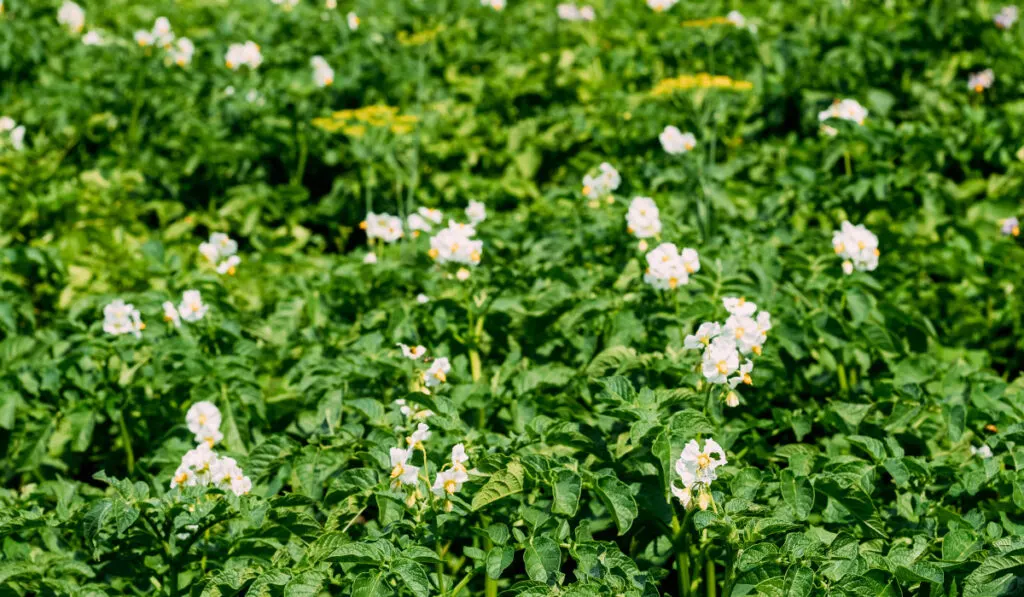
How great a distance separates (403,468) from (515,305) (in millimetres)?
1014

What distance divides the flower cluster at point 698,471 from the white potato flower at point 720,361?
0.25 m

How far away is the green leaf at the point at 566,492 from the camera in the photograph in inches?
84.7

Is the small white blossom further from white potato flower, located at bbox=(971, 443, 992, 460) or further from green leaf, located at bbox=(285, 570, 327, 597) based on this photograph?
white potato flower, located at bbox=(971, 443, 992, 460)

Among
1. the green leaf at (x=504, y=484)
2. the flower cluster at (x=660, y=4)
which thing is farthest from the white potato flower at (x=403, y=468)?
the flower cluster at (x=660, y=4)

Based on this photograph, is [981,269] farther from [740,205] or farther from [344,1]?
[344,1]

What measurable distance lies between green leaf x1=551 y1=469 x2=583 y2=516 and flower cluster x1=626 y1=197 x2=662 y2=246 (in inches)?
49.8

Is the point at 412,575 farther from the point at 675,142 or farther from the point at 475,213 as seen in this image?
the point at 675,142

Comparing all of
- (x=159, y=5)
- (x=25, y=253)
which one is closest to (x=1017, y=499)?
(x=25, y=253)

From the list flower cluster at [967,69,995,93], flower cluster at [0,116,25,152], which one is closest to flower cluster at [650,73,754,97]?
flower cluster at [967,69,995,93]

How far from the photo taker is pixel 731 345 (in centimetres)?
243

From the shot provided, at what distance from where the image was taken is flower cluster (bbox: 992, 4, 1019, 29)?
5.30 metres

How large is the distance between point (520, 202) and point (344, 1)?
2.59m

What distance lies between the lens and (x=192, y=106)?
5180 mm

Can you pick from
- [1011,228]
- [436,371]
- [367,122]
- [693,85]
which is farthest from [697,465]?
[367,122]
